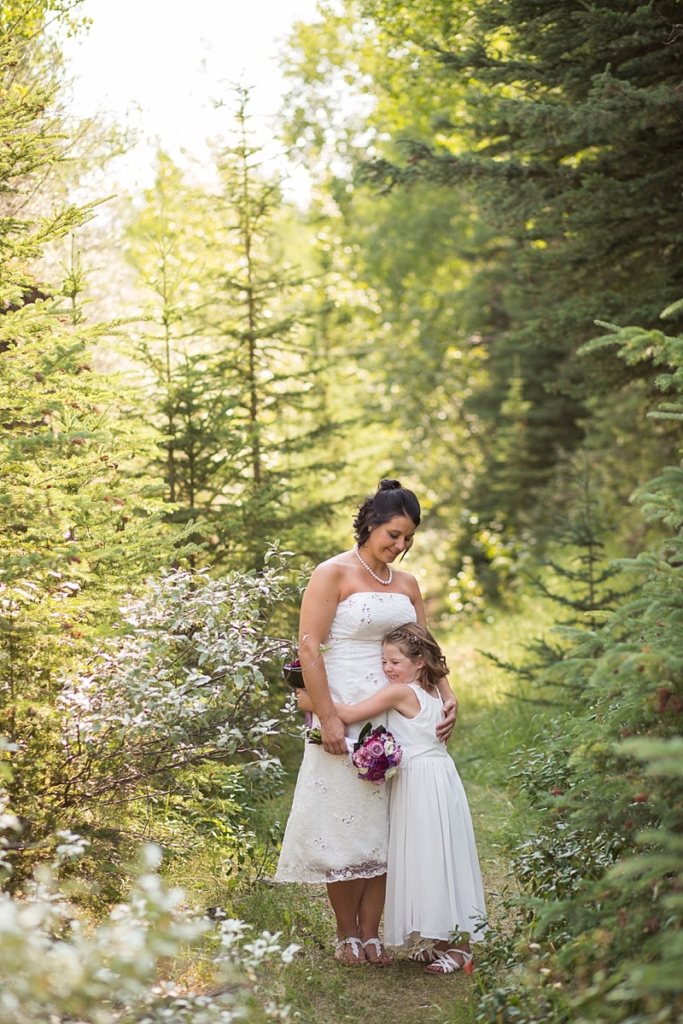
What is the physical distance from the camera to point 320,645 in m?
4.90

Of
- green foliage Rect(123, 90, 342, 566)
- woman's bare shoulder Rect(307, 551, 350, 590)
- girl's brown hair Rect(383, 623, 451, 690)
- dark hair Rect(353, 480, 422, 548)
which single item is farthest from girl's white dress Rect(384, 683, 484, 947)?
green foliage Rect(123, 90, 342, 566)

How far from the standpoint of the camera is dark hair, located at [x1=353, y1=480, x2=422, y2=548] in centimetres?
502

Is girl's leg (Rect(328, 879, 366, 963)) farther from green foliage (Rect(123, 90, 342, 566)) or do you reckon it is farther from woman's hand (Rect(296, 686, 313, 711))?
green foliage (Rect(123, 90, 342, 566))

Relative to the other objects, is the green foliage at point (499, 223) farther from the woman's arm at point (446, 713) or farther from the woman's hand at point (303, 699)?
the woman's hand at point (303, 699)

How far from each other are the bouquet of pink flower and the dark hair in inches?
38.5

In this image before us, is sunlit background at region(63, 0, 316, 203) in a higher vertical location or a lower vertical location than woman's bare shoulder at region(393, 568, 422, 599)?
higher

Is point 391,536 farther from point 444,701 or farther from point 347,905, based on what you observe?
point 347,905

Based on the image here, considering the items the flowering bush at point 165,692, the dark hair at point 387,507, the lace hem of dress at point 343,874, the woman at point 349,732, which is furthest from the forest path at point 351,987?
the dark hair at point 387,507

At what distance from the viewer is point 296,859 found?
4914mm

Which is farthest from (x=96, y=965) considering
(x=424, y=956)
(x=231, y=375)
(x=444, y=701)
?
(x=231, y=375)

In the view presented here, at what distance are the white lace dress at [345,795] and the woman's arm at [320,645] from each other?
7cm

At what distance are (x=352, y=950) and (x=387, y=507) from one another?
6.90ft

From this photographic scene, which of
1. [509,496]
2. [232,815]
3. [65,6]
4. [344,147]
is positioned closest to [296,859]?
[232,815]

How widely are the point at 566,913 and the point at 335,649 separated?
1.83 meters
